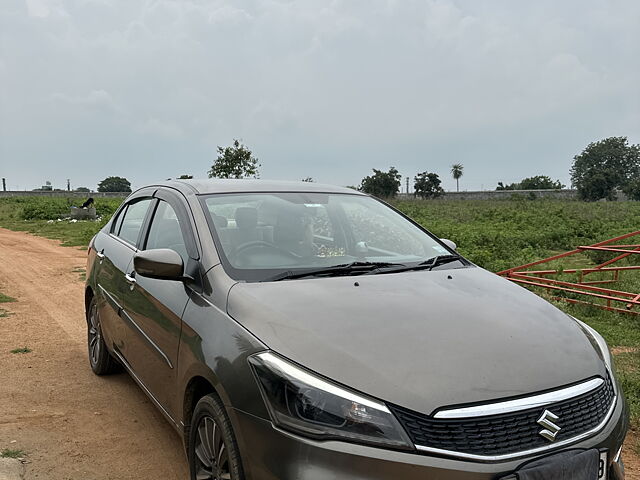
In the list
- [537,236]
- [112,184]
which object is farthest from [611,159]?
[537,236]

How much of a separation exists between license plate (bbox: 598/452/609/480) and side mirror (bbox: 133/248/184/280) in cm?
207

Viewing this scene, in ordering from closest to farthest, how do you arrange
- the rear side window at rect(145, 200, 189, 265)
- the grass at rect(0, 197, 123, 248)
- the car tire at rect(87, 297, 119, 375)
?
the rear side window at rect(145, 200, 189, 265) < the car tire at rect(87, 297, 119, 375) < the grass at rect(0, 197, 123, 248)

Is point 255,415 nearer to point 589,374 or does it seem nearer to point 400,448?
point 400,448

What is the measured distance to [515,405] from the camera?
204 cm

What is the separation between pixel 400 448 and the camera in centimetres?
193

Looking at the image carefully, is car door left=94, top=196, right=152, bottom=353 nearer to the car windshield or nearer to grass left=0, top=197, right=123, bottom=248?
the car windshield

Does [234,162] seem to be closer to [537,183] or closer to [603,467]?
[603,467]

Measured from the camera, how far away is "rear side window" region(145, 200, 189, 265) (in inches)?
133

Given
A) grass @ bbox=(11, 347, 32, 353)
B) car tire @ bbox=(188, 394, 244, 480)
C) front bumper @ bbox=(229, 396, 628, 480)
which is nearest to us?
front bumper @ bbox=(229, 396, 628, 480)

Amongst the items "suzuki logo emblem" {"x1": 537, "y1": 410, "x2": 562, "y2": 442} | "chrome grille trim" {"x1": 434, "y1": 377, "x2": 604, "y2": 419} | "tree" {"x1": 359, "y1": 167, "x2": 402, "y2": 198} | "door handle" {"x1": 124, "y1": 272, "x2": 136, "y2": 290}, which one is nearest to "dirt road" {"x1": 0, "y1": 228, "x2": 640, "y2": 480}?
"door handle" {"x1": 124, "y1": 272, "x2": 136, "y2": 290}

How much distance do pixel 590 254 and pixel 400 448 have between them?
12316mm

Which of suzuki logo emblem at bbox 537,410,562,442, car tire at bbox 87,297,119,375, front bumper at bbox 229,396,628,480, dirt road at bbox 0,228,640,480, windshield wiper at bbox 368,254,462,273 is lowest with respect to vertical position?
dirt road at bbox 0,228,640,480

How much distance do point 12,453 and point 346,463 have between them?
2630mm

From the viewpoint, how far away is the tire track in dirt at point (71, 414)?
3469 millimetres
